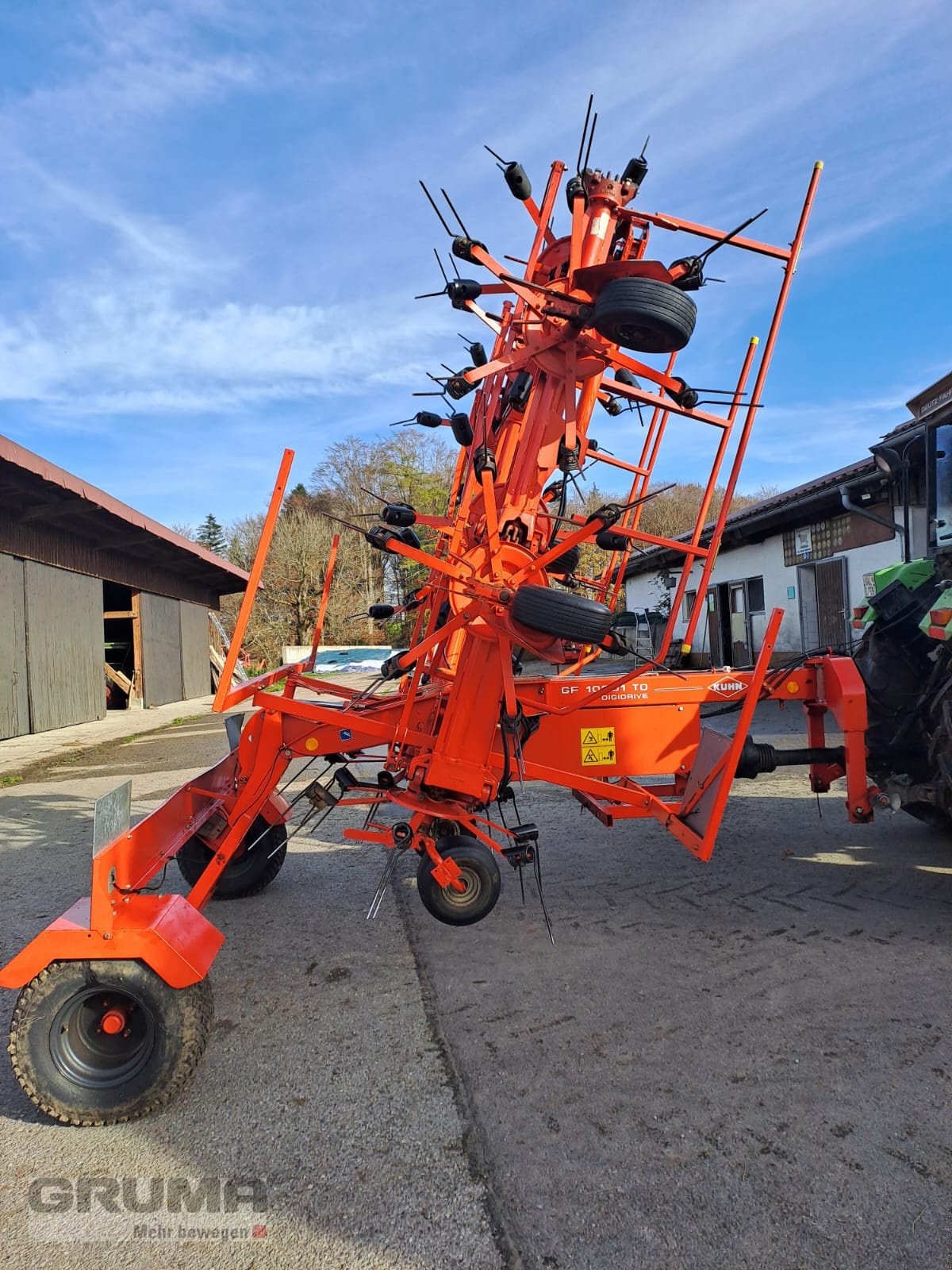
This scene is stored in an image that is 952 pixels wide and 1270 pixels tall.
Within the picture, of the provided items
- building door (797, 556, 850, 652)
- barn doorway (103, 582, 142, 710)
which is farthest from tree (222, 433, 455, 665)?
building door (797, 556, 850, 652)

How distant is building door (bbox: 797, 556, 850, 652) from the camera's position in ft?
38.0

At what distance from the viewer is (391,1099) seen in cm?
247

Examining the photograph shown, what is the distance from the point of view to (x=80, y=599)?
14711 millimetres

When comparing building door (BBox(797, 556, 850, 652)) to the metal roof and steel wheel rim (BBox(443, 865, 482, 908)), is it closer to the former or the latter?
steel wheel rim (BBox(443, 865, 482, 908))

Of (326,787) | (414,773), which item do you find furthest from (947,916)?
(326,787)

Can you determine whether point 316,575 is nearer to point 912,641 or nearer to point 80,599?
point 80,599

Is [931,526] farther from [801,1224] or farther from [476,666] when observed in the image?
[801,1224]

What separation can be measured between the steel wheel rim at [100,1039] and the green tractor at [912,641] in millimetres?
3400

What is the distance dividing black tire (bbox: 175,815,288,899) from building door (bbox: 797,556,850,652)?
924 centimetres

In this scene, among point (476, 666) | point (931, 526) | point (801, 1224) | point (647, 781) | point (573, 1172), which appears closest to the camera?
point (801, 1224)

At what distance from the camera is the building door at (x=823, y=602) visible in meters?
11.6

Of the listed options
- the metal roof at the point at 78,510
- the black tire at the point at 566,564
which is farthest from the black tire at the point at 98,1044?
the metal roof at the point at 78,510

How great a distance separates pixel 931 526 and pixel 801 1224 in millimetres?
3626

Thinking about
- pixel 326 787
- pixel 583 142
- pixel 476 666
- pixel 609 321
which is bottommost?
pixel 326 787
